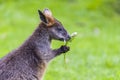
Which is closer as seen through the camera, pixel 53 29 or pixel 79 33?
pixel 53 29

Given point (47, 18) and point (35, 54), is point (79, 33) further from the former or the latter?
point (35, 54)

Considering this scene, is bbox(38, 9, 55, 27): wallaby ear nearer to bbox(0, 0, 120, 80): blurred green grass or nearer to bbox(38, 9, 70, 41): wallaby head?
bbox(38, 9, 70, 41): wallaby head

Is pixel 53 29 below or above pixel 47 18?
below

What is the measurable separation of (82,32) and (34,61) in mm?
17814

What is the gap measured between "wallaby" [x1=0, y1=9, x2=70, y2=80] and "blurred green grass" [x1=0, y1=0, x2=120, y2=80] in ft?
9.05

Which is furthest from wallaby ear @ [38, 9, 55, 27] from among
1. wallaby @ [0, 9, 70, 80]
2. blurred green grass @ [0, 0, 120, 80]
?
blurred green grass @ [0, 0, 120, 80]

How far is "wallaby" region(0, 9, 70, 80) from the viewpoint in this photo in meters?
9.85

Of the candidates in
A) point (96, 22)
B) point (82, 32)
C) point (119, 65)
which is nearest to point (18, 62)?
point (119, 65)

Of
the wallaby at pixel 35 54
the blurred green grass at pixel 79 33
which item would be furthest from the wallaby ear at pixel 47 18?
the blurred green grass at pixel 79 33

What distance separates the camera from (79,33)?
27.6 meters

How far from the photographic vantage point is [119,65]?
56.7 ft

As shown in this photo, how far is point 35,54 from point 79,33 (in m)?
17.4

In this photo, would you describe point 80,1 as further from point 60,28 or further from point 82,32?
point 60,28

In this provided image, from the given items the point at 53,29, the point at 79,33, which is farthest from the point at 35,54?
the point at 79,33
